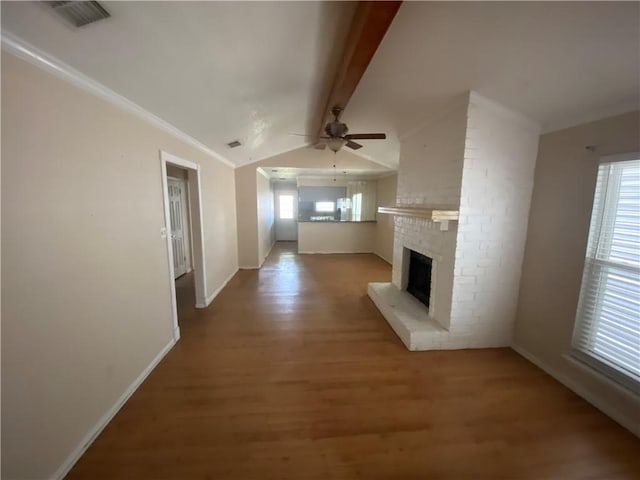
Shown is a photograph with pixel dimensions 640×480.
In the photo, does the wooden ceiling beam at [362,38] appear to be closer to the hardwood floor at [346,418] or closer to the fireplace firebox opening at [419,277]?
the fireplace firebox opening at [419,277]

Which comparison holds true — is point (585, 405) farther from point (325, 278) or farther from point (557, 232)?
point (325, 278)

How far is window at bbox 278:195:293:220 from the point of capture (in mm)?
9594

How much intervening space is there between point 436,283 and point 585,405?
57.9 inches

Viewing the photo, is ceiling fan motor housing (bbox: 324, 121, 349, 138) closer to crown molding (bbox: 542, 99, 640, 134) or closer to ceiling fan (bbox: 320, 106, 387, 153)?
ceiling fan (bbox: 320, 106, 387, 153)

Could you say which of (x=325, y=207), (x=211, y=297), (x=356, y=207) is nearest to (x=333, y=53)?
(x=211, y=297)

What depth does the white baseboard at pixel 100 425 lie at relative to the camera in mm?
1491

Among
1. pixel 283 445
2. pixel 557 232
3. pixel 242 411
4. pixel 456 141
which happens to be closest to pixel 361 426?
pixel 283 445

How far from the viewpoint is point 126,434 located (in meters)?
1.75

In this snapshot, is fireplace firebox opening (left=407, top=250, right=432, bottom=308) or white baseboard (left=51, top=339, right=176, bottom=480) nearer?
white baseboard (left=51, top=339, right=176, bottom=480)

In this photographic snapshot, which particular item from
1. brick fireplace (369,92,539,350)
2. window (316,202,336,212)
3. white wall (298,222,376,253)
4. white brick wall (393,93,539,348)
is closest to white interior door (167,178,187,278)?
white wall (298,222,376,253)

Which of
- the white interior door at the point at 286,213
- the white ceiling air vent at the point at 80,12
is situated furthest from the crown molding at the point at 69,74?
the white interior door at the point at 286,213

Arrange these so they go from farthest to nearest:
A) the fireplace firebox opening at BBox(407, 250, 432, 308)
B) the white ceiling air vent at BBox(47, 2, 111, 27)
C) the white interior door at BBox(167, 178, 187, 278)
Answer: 1. the white interior door at BBox(167, 178, 187, 278)
2. the fireplace firebox opening at BBox(407, 250, 432, 308)
3. the white ceiling air vent at BBox(47, 2, 111, 27)

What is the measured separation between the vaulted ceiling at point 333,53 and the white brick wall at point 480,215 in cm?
24

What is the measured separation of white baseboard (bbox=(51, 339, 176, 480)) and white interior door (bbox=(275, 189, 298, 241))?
740 cm
